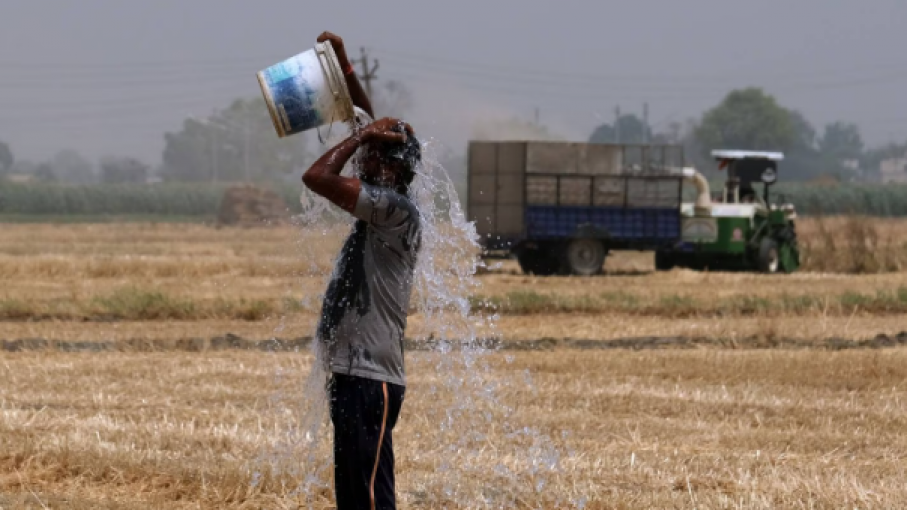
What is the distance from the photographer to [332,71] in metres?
5.77

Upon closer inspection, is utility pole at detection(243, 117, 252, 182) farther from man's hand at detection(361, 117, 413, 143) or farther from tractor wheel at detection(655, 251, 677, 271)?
man's hand at detection(361, 117, 413, 143)

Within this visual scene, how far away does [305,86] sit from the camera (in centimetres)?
575

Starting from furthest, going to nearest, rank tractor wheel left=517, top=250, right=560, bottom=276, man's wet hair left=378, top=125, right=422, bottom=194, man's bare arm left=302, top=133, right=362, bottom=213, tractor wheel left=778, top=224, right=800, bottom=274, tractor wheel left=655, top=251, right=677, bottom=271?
tractor wheel left=655, top=251, right=677, bottom=271 → tractor wheel left=778, top=224, right=800, bottom=274 → tractor wheel left=517, top=250, right=560, bottom=276 → man's wet hair left=378, top=125, right=422, bottom=194 → man's bare arm left=302, top=133, right=362, bottom=213

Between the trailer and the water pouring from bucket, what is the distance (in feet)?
68.7

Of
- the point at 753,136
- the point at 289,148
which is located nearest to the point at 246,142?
the point at 289,148

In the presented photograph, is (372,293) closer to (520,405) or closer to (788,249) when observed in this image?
(520,405)

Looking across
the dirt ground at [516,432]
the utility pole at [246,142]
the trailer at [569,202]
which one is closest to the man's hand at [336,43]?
the dirt ground at [516,432]

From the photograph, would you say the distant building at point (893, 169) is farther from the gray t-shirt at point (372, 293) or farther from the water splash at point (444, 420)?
the gray t-shirt at point (372, 293)

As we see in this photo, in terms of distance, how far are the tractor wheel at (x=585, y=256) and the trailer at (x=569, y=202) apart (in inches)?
0.7

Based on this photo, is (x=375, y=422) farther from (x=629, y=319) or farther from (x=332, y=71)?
(x=629, y=319)

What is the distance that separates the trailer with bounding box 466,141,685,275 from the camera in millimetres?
26891

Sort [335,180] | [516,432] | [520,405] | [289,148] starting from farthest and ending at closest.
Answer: [289,148]
[520,405]
[516,432]
[335,180]

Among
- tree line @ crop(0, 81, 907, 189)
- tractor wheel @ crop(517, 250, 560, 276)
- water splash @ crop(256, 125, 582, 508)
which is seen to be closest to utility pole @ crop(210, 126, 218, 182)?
tree line @ crop(0, 81, 907, 189)

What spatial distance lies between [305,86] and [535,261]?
2187 centimetres
